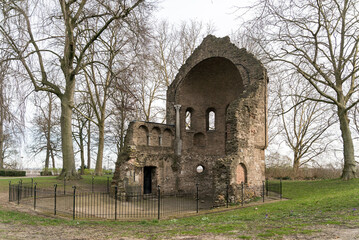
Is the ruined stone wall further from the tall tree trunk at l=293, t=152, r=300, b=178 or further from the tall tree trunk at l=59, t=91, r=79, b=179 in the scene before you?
the tall tree trunk at l=293, t=152, r=300, b=178

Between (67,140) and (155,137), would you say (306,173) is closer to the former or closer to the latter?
(155,137)

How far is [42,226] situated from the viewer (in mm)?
9109

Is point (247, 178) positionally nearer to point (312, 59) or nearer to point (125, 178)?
point (125, 178)

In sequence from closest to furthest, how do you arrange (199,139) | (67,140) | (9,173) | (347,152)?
(67,140) < (347,152) < (199,139) < (9,173)

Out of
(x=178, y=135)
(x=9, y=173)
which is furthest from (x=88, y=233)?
(x=9, y=173)

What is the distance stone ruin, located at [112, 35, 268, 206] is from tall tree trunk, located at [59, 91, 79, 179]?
4.56 m

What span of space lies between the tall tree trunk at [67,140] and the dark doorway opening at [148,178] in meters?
4.95

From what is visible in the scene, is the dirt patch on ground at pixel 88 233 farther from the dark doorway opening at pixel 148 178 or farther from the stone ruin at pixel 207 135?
the dark doorway opening at pixel 148 178

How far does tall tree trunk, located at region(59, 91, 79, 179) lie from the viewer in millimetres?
20750

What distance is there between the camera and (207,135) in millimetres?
22812

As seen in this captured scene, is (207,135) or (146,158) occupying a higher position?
(207,135)

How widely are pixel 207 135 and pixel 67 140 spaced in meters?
10.2

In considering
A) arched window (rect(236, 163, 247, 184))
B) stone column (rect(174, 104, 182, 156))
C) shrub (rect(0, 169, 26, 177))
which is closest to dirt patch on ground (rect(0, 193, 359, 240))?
arched window (rect(236, 163, 247, 184))

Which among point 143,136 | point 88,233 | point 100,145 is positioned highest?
point 143,136
